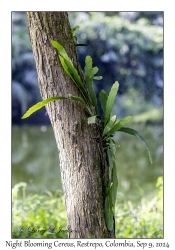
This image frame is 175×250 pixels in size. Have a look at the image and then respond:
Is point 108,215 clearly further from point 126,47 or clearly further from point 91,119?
point 126,47

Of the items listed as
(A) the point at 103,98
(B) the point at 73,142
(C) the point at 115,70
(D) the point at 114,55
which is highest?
(D) the point at 114,55

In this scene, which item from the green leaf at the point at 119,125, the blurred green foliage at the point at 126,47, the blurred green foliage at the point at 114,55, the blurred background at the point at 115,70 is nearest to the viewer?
the green leaf at the point at 119,125

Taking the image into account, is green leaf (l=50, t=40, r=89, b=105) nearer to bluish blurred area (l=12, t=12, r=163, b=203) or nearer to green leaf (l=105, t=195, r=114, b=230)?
green leaf (l=105, t=195, r=114, b=230)

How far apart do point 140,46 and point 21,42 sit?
11.5 ft

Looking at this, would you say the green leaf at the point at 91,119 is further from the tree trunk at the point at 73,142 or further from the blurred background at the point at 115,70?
the blurred background at the point at 115,70

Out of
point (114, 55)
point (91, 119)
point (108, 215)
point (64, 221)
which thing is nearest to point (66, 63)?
point (91, 119)

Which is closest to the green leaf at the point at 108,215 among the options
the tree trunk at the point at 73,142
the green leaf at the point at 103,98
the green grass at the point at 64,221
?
the tree trunk at the point at 73,142

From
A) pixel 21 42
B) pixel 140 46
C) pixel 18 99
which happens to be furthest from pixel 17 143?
pixel 140 46

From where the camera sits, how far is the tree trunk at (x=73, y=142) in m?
1.47

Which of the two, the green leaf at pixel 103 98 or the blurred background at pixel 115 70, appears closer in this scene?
the green leaf at pixel 103 98

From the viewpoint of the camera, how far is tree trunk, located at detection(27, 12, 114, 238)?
147cm

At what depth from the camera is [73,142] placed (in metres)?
1.47
